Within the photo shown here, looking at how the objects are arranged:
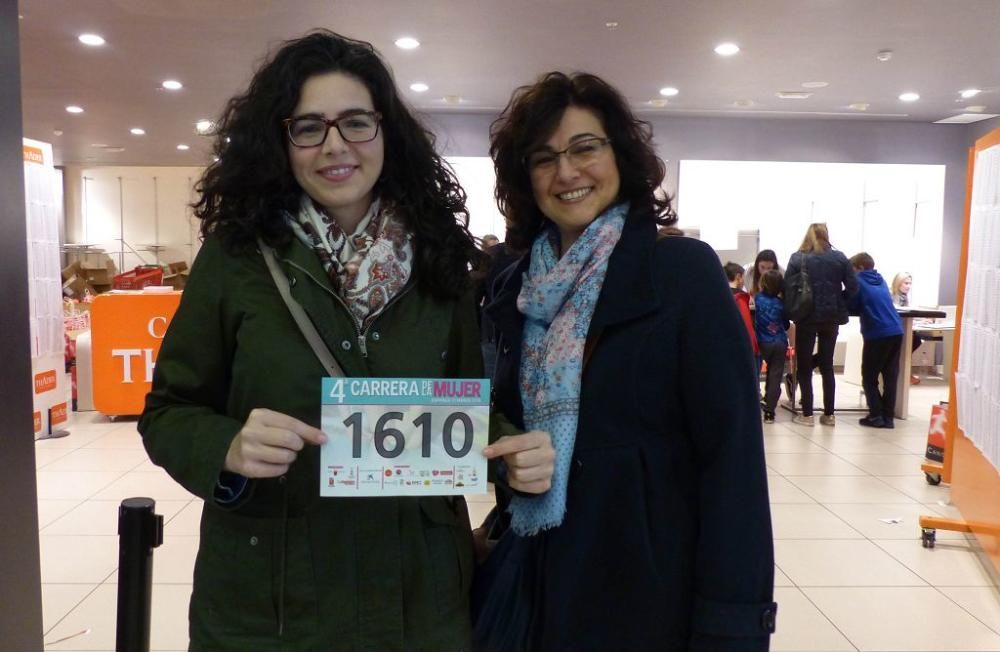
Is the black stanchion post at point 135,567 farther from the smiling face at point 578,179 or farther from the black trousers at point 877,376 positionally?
the black trousers at point 877,376

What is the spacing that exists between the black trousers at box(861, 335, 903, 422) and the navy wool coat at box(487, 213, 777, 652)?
604 cm

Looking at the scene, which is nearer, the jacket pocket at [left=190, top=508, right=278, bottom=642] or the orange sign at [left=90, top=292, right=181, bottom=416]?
the jacket pocket at [left=190, top=508, right=278, bottom=642]

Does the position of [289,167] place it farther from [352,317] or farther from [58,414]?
[58,414]

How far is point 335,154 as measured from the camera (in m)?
1.17

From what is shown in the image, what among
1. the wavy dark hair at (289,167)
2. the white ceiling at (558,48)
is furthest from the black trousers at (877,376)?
the wavy dark hair at (289,167)

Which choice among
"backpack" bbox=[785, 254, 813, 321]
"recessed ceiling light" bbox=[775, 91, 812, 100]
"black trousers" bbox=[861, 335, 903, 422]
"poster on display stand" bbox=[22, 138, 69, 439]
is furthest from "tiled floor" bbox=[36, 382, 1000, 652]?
"recessed ceiling light" bbox=[775, 91, 812, 100]

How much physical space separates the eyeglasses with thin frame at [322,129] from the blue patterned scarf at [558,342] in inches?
14.9

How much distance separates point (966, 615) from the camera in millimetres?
3021

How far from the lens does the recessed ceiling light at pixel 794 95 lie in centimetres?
850

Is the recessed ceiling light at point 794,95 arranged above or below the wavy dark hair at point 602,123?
above

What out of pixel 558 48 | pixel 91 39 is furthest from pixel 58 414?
pixel 558 48

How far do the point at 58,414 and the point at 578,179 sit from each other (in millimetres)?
5776

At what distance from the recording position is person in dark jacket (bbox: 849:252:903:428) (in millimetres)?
6488

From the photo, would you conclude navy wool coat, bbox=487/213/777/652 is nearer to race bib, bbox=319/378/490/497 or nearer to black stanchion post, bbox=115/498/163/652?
race bib, bbox=319/378/490/497
